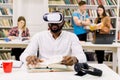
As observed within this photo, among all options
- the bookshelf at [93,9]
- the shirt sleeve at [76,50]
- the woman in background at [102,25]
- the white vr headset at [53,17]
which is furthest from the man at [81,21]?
the white vr headset at [53,17]

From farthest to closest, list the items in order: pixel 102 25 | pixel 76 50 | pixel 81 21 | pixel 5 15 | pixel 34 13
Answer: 1. pixel 34 13
2. pixel 5 15
3. pixel 81 21
4. pixel 102 25
5. pixel 76 50

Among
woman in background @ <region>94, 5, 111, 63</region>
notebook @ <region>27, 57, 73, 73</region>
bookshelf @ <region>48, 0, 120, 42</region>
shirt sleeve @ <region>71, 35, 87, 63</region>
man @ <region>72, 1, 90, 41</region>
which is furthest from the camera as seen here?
bookshelf @ <region>48, 0, 120, 42</region>

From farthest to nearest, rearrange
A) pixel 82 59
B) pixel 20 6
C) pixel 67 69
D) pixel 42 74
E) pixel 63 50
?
1. pixel 20 6
2. pixel 63 50
3. pixel 82 59
4. pixel 67 69
5. pixel 42 74

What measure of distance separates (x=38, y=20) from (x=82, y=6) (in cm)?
171

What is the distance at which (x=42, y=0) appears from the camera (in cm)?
619


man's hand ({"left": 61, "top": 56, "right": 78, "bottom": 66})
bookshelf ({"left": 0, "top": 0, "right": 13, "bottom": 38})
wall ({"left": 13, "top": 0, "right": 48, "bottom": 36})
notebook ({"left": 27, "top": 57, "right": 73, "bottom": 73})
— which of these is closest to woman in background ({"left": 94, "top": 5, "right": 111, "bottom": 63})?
wall ({"left": 13, "top": 0, "right": 48, "bottom": 36})

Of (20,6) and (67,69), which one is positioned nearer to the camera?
(67,69)

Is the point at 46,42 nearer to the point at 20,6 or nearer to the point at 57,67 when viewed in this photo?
the point at 57,67

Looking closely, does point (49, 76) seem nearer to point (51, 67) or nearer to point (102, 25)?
point (51, 67)

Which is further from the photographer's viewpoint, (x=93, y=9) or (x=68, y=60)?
(x=93, y=9)

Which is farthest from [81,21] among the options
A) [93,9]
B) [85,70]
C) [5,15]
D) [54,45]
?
[85,70]

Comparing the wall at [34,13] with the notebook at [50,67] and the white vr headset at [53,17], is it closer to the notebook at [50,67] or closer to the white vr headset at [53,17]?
the white vr headset at [53,17]

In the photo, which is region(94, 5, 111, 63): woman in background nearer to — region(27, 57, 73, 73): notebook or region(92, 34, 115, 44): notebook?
region(92, 34, 115, 44): notebook

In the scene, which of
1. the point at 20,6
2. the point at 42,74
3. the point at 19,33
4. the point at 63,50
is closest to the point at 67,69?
the point at 42,74
